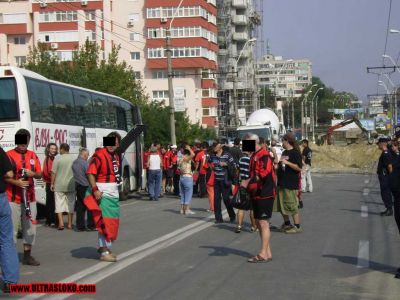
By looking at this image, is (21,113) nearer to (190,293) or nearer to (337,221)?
(337,221)

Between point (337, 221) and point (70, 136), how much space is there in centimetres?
852

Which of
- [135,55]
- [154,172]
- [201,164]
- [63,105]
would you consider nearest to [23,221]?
[63,105]

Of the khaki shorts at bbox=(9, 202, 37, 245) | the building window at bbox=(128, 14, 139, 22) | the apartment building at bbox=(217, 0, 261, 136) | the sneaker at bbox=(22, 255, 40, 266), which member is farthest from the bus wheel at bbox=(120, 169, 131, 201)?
the apartment building at bbox=(217, 0, 261, 136)

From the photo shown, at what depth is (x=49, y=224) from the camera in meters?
16.7

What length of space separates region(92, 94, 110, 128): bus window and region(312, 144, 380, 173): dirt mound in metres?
32.5

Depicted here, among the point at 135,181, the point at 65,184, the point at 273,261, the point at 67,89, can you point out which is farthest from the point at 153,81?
the point at 273,261

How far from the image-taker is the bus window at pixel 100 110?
2331cm

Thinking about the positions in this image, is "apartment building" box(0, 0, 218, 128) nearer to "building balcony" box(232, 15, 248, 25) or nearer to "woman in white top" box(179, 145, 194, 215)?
"building balcony" box(232, 15, 248, 25)

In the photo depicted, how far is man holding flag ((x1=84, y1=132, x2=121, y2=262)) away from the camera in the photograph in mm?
10344

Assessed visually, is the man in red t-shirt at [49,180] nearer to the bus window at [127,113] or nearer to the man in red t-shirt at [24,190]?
the man in red t-shirt at [24,190]

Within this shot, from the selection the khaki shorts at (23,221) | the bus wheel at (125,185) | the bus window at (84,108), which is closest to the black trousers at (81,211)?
the khaki shorts at (23,221)

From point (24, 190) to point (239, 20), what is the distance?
101m

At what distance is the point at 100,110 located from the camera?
2391 cm

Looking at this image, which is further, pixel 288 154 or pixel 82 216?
pixel 82 216
